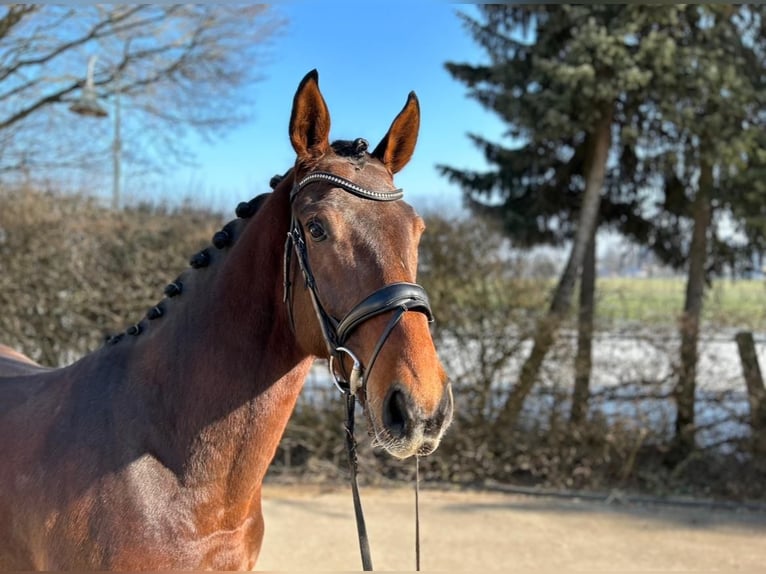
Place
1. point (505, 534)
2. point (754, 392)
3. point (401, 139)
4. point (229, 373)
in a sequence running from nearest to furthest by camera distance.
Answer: point (229, 373), point (401, 139), point (505, 534), point (754, 392)

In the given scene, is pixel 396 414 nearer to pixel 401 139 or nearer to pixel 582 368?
pixel 401 139

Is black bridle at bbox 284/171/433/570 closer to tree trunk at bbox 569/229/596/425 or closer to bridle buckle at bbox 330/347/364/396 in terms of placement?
bridle buckle at bbox 330/347/364/396

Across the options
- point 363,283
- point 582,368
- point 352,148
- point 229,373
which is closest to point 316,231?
point 363,283

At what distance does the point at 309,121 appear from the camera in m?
1.83

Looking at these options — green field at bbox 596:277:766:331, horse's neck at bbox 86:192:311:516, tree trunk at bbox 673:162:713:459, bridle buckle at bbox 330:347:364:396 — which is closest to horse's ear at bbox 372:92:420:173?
horse's neck at bbox 86:192:311:516

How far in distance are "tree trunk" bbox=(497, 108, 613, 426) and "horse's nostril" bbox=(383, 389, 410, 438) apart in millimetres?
5376

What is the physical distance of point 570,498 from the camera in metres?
6.30

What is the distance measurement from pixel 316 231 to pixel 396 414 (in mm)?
573

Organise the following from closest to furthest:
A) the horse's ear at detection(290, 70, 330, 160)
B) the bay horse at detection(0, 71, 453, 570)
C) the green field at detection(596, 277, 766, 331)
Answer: the bay horse at detection(0, 71, 453, 570) → the horse's ear at detection(290, 70, 330, 160) → the green field at detection(596, 277, 766, 331)

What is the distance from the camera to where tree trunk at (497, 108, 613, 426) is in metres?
6.54

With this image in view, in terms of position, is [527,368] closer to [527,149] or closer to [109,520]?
[527,149]

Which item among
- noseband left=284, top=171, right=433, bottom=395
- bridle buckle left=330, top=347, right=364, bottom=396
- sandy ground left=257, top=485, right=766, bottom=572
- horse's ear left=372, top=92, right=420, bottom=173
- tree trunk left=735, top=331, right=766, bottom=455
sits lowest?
sandy ground left=257, top=485, right=766, bottom=572

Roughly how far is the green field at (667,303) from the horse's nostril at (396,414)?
19.0 feet

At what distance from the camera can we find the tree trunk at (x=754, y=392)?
634 cm
